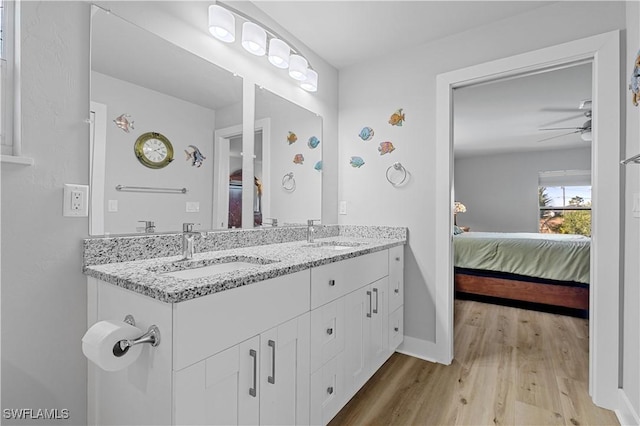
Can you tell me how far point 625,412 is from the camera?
1.54m

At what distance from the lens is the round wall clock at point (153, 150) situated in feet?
4.59

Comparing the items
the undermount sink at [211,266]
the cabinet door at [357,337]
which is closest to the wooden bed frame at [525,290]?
the cabinet door at [357,337]

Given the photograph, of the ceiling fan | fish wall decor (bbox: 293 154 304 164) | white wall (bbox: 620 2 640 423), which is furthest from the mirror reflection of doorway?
the ceiling fan

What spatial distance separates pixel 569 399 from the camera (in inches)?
68.8

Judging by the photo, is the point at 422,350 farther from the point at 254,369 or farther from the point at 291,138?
the point at 291,138

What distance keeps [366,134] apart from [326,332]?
5.23ft

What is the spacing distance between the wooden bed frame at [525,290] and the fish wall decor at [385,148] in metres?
2.21

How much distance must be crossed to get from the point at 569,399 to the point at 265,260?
1.84 m

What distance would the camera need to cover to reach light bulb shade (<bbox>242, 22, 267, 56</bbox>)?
1.73 meters

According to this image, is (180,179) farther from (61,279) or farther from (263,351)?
(263,351)

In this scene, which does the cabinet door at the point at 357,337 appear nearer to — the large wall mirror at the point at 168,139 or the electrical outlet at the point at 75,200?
the large wall mirror at the point at 168,139

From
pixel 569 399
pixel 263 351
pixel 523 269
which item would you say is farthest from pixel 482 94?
pixel 263 351

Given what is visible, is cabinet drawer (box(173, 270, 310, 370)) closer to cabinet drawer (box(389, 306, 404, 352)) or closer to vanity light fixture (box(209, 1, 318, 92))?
cabinet drawer (box(389, 306, 404, 352))

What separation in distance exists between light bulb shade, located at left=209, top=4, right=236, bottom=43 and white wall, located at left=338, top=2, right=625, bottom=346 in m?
1.19
